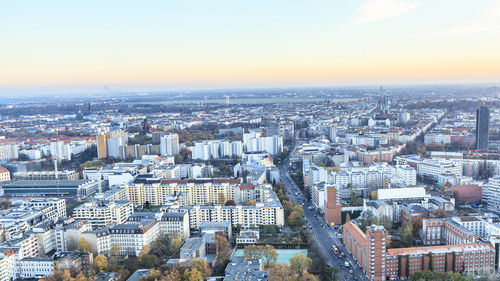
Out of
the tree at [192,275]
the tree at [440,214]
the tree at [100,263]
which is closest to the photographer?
the tree at [192,275]

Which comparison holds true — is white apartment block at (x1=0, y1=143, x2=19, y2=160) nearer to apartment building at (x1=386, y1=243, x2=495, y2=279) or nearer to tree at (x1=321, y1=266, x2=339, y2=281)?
tree at (x1=321, y1=266, x2=339, y2=281)

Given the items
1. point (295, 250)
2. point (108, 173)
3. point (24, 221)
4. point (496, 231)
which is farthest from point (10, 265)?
point (496, 231)

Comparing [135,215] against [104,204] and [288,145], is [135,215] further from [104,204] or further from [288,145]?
[288,145]

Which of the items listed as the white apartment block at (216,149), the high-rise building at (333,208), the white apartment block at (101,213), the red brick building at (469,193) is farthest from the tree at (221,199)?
the white apartment block at (216,149)

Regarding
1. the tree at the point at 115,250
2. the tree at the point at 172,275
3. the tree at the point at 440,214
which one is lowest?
the tree at the point at 115,250

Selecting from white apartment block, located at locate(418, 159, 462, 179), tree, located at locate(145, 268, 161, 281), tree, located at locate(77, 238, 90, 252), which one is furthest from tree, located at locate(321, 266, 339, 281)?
white apartment block, located at locate(418, 159, 462, 179)

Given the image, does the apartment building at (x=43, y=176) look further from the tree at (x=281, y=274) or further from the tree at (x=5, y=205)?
the tree at (x=281, y=274)

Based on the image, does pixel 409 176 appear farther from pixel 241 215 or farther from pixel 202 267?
pixel 202 267

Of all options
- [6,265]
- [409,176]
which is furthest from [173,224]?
[409,176]

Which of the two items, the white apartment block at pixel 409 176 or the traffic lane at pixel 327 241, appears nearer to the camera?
the traffic lane at pixel 327 241
